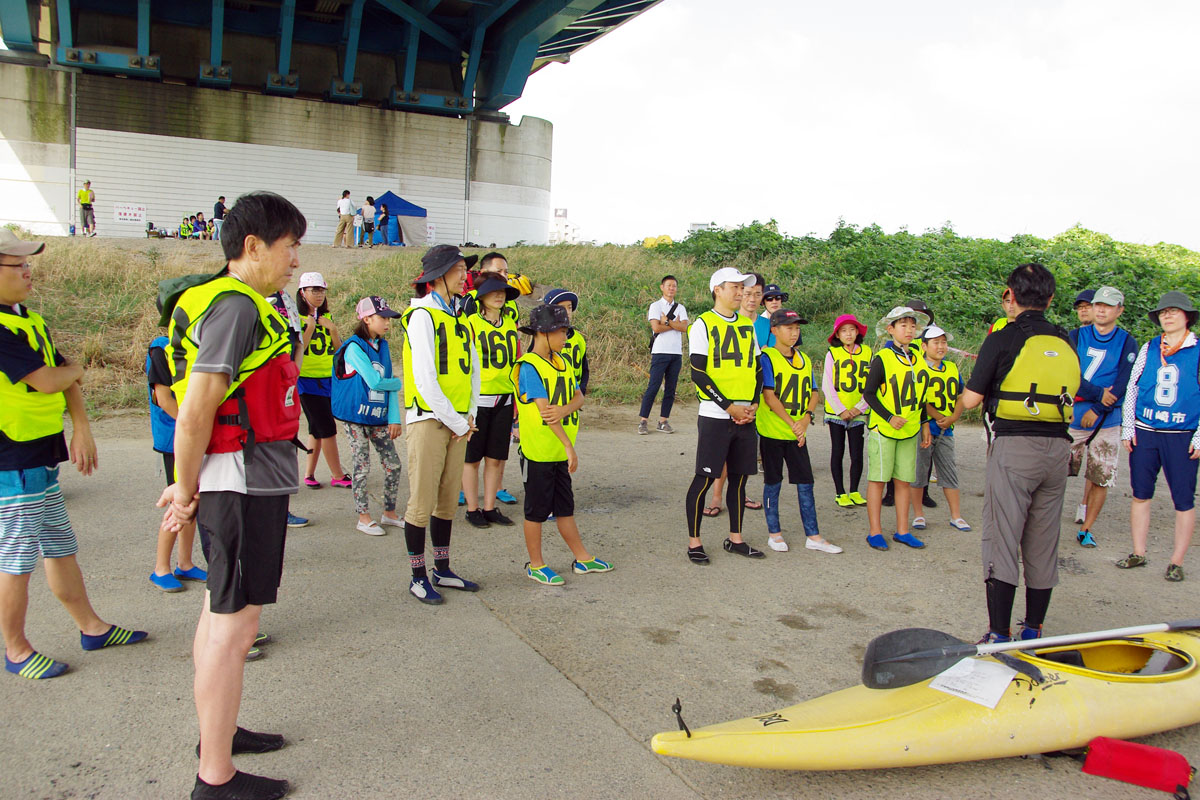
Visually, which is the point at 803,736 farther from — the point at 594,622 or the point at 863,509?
the point at 863,509

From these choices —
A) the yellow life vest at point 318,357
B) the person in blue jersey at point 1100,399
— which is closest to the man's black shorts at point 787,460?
the person in blue jersey at point 1100,399

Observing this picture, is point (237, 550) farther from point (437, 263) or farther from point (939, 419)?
point (939, 419)

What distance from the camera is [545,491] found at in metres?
5.20

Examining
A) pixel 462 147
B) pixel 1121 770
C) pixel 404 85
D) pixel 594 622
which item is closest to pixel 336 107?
pixel 404 85

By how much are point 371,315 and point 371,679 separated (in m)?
3.06

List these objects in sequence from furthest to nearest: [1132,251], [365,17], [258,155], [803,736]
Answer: [365,17] → [258,155] → [1132,251] → [803,736]

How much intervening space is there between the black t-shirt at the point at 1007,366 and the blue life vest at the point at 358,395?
423 centimetres

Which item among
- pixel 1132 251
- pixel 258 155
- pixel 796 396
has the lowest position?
pixel 796 396

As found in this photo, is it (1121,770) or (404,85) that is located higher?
(404,85)

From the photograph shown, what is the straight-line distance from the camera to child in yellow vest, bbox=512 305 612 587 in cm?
515

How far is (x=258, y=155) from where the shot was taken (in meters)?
28.1

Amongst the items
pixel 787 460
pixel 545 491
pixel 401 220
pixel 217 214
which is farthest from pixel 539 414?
pixel 401 220

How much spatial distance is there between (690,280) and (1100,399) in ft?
42.2

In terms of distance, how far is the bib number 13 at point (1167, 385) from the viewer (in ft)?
18.6
